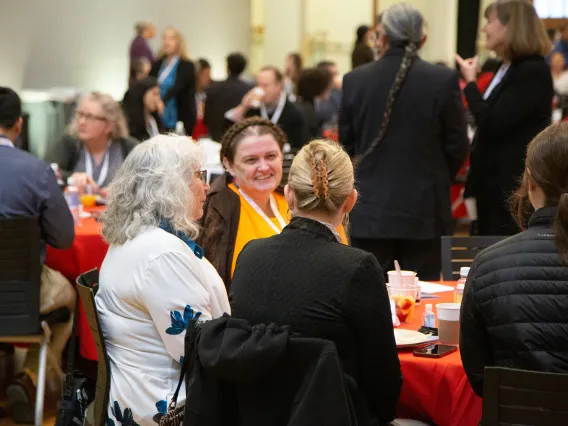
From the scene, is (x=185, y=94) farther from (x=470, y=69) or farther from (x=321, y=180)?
(x=321, y=180)

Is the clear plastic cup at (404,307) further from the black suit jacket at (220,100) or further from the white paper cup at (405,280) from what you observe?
the black suit jacket at (220,100)

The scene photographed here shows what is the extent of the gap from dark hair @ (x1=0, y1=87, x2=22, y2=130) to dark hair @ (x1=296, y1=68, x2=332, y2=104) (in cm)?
526

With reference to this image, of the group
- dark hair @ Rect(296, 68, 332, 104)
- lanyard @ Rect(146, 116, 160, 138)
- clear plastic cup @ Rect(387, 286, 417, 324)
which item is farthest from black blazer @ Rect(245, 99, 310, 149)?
clear plastic cup @ Rect(387, 286, 417, 324)

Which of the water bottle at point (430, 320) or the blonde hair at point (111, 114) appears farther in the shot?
the blonde hair at point (111, 114)

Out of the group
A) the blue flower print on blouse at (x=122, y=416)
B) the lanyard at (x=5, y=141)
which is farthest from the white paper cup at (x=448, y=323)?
the lanyard at (x=5, y=141)

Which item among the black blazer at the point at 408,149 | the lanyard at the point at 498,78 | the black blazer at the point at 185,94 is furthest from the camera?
the black blazer at the point at 185,94

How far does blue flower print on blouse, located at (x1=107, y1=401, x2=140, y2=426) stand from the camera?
296 cm

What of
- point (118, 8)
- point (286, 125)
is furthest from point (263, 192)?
point (118, 8)

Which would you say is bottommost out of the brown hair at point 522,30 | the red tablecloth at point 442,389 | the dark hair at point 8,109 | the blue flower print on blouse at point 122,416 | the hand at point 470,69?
the blue flower print on blouse at point 122,416

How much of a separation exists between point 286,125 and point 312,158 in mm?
5346

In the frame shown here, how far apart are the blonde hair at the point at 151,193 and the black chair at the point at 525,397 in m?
1.16

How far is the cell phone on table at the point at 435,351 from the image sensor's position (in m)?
2.76

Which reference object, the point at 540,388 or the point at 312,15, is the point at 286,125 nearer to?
the point at 540,388

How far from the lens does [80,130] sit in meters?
5.71
